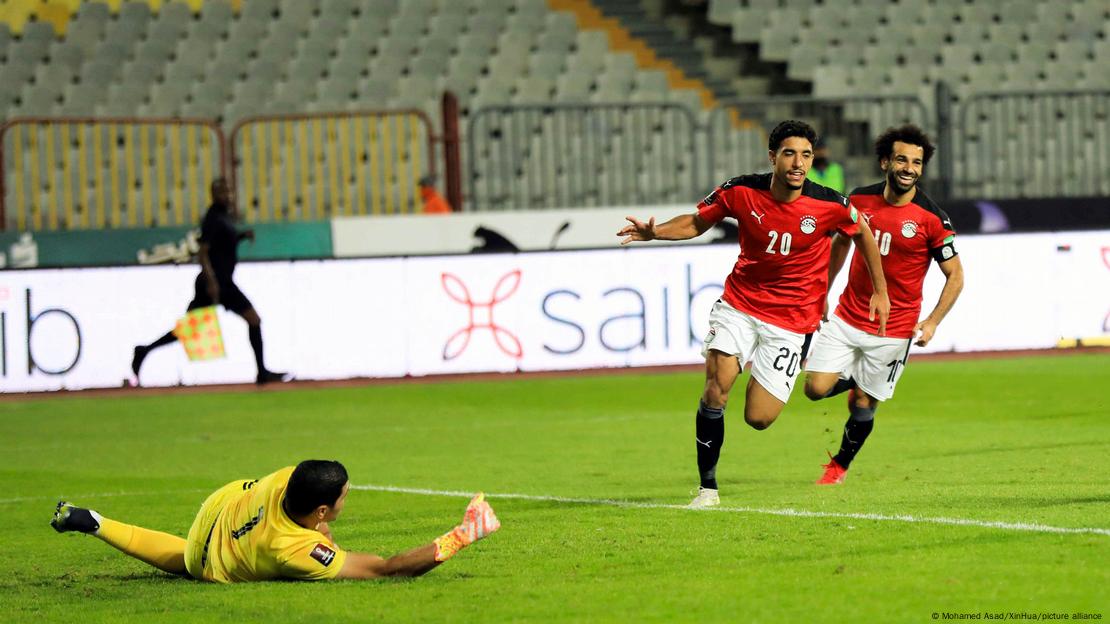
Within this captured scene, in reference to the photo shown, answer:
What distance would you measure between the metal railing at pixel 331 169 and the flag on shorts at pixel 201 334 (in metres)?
3.25

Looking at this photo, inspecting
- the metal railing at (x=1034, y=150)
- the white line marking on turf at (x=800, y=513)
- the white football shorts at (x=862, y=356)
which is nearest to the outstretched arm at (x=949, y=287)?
the white football shorts at (x=862, y=356)

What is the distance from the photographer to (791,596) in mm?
6398

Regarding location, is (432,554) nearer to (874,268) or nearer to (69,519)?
(69,519)

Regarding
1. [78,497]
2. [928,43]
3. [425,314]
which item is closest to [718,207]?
[78,497]

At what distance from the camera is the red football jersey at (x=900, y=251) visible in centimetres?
1013

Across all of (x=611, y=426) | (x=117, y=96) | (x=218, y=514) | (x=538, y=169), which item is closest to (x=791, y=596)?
(x=218, y=514)

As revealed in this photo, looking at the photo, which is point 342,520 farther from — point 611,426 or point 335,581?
point 611,426

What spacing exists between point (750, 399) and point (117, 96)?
1675 cm

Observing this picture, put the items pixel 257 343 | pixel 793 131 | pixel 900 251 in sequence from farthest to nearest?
pixel 257 343 → pixel 900 251 → pixel 793 131

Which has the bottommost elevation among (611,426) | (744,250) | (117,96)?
(611,426)

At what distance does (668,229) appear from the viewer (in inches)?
363

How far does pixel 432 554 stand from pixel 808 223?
11.1 feet

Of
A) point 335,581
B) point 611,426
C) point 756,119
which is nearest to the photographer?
point 335,581

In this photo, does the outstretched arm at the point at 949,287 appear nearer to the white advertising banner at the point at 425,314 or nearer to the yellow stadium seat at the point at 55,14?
the white advertising banner at the point at 425,314
